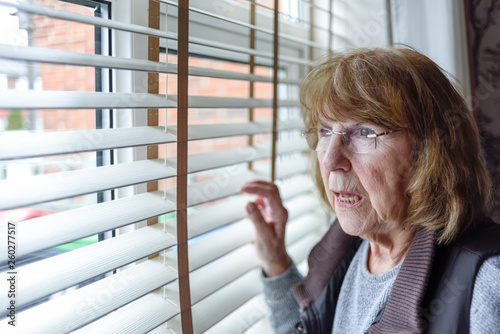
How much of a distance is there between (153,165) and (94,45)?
28 cm

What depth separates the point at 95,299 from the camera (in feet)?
2.67

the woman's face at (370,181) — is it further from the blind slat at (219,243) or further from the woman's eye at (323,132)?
the blind slat at (219,243)

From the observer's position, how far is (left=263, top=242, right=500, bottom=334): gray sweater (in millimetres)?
857

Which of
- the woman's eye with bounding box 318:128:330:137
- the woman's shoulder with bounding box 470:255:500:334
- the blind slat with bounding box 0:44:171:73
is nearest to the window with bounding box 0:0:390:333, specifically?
the blind slat with bounding box 0:44:171:73

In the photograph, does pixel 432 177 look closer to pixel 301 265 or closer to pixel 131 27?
pixel 131 27

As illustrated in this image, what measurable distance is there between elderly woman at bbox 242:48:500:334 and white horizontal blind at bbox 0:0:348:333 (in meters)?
0.29

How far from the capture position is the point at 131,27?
831mm

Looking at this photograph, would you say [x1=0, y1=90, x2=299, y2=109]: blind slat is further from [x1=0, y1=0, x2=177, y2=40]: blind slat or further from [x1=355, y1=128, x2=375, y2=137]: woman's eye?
[x1=355, y1=128, x2=375, y2=137]: woman's eye

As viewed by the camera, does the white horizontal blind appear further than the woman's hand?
No

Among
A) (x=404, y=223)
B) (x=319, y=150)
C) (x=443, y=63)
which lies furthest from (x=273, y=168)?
(x=443, y=63)

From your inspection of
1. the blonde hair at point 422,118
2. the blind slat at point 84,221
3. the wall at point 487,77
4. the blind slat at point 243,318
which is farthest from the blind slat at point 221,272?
the wall at point 487,77

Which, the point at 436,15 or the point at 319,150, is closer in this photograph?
the point at 319,150

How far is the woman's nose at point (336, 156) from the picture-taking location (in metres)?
1.02

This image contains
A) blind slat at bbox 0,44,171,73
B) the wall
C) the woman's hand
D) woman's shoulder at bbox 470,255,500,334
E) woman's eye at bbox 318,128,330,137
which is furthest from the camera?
the wall
